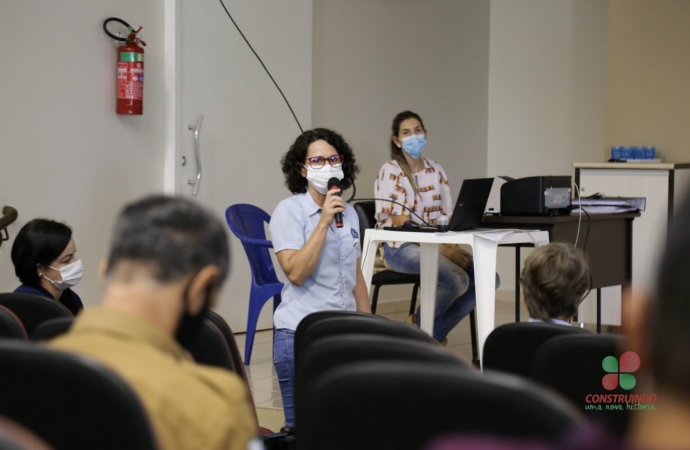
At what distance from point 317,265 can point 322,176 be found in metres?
0.32

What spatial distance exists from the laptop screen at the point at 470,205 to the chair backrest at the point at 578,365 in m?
1.96

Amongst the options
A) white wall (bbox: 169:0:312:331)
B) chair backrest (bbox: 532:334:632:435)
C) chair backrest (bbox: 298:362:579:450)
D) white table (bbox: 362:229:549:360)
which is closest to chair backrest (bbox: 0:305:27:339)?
chair backrest (bbox: 298:362:579:450)

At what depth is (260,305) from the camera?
4426mm

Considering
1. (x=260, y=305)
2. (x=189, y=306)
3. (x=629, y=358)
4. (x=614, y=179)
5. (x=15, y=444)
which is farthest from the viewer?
(x=614, y=179)

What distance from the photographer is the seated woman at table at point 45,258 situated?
111 inches

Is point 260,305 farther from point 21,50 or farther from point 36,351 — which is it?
point 36,351

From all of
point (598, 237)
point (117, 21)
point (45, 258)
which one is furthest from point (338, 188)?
point (117, 21)

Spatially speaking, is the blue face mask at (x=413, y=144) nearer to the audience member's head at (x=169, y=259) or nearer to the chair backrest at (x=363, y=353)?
the chair backrest at (x=363, y=353)

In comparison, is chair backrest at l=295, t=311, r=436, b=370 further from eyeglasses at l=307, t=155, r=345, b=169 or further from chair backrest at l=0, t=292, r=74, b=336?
eyeglasses at l=307, t=155, r=345, b=169

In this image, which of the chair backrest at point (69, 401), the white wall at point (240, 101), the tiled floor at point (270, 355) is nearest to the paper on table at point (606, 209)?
the tiled floor at point (270, 355)

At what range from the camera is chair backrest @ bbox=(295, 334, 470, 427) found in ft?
4.12

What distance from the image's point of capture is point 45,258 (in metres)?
2.83

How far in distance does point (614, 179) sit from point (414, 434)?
15.2ft

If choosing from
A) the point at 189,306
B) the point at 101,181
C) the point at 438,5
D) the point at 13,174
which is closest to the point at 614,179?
the point at 438,5
